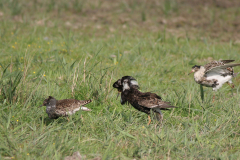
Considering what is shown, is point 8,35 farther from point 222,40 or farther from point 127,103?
point 222,40

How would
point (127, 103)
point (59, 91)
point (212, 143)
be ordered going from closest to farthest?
point (212, 143), point (127, 103), point (59, 91)

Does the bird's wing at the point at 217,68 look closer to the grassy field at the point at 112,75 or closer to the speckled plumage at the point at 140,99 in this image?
the grassy field at the point at 112,75

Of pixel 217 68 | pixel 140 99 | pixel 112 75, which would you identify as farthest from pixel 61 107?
pixel 217 68

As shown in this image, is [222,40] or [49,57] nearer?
[49,57]

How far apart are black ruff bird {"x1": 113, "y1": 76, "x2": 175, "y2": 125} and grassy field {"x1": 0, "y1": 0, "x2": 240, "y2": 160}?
22cm

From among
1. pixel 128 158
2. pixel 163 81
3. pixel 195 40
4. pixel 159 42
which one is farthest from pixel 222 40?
pixel 128 158

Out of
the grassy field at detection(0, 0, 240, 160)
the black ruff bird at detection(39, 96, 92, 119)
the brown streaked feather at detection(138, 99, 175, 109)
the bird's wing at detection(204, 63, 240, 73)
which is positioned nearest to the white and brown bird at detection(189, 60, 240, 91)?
the bird's wing at detection(204, 63, 240, 73)

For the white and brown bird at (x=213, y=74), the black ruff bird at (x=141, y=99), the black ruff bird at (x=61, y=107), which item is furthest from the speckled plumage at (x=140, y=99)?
the white and brown bird at (x=213, y=74)

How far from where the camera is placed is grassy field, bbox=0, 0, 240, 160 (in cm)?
452

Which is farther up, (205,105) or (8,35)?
(8,35)

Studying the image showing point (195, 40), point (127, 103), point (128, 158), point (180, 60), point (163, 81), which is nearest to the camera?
point (128, 158)

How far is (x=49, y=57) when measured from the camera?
26.1ft

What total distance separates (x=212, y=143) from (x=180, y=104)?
1363 millimetres

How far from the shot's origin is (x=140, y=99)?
17.9 ft
